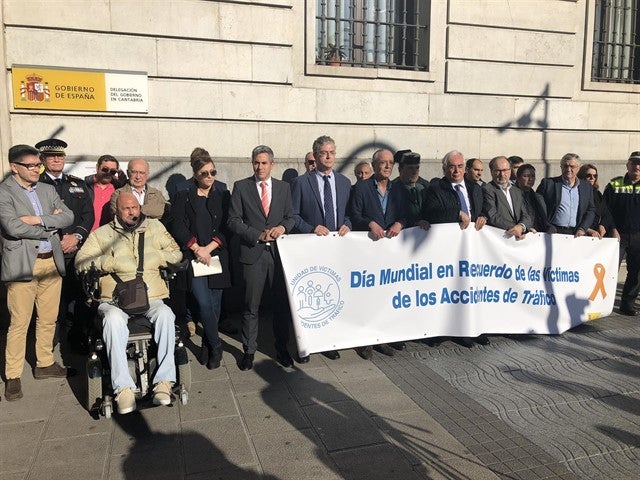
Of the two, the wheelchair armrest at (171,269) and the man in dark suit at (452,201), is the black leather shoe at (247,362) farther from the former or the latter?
the man in dark suit at (452,201)

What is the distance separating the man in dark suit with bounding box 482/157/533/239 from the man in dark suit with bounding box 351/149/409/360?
1107 mm

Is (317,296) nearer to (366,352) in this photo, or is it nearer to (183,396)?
(366,352)

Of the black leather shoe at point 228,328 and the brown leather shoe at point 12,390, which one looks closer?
the brown leather shoe at point 12,390

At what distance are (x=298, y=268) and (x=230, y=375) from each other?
124 centimetres

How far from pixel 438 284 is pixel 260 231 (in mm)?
2054

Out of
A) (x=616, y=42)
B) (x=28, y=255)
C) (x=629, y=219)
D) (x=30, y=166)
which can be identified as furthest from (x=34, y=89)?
(x=616, y=42)

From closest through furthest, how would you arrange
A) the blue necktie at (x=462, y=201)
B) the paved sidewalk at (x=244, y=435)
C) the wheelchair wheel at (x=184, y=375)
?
the paved sidewalk at (x=244, y=435) → the wheelchair wheel at (x=184, y=375) → the blue necktie at (x=462, y=201)

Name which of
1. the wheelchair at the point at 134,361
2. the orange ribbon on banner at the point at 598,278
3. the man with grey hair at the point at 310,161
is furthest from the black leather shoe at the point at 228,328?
the orange ribbon on banner at the point at 598,278

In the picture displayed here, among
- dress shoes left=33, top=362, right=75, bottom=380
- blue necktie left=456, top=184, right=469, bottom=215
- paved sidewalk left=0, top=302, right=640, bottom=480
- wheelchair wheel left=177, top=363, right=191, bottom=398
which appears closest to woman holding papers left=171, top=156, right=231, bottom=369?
paved sidewalk left=0, top=302, right=640, bottom=480

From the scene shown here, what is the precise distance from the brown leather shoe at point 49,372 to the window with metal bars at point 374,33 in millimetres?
5844

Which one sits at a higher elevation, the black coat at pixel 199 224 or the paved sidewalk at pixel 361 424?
the black coat at pixel 199 224

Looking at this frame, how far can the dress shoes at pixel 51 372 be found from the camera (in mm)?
5148

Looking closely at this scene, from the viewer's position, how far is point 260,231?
206 inches

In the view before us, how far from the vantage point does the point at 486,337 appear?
6195 millimetres
